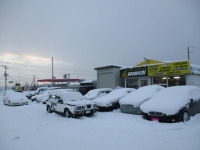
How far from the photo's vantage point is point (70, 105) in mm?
9250

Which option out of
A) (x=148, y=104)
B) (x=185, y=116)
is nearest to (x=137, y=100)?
(x=148, y=104)

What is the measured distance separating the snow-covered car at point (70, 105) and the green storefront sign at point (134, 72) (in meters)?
9.11

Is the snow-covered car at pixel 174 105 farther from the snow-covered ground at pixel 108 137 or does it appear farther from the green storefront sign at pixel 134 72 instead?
the green storefront sign at pixel 134 72

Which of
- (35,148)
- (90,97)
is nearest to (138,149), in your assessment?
(35,148)

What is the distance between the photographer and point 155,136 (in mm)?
5637

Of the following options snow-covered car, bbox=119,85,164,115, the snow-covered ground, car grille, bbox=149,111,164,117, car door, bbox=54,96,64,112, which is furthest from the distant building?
car door, bbox=54,96,64,112

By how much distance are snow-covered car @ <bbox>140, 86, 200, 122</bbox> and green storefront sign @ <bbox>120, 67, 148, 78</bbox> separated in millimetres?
8391

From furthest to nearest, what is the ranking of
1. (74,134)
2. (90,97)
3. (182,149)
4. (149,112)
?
(90,97)
(149,112)
(74,134)
(182,149)

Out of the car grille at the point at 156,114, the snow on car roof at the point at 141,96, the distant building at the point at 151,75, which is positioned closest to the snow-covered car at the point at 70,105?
the snow on car roof at the point at 141,96

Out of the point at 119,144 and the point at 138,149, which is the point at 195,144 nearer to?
the point at 138,149

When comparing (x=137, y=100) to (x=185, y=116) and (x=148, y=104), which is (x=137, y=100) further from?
(x=185, y=116)

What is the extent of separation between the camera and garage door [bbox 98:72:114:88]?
19980 mm

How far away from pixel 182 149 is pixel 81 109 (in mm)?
5779

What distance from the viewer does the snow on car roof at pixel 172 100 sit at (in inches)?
A: 285
